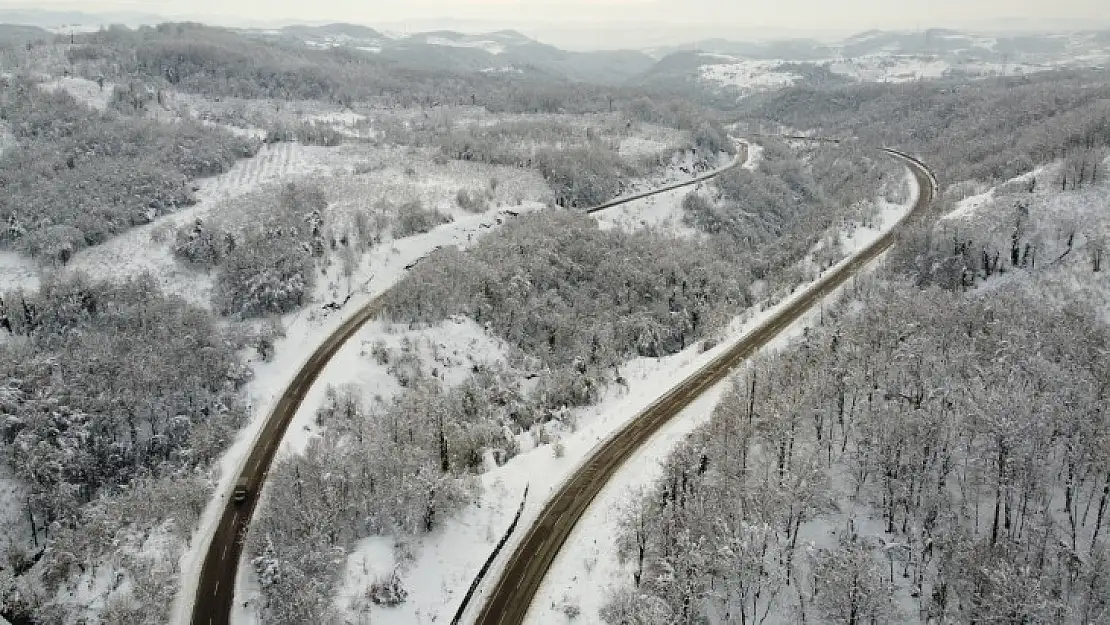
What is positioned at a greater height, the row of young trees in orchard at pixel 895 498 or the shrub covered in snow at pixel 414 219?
the shrub covered in snow at pixel 414 219

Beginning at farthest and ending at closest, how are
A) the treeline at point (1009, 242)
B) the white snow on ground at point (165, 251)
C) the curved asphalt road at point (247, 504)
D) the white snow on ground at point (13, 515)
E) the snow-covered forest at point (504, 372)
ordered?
the white snow on ground at point (165, 251) → the treeline at point (1009, 242) → the white snow on ground at point (13, 515) → the curved asphalt road at point (247, 504) → the snow-covered forest at point (504, 372)

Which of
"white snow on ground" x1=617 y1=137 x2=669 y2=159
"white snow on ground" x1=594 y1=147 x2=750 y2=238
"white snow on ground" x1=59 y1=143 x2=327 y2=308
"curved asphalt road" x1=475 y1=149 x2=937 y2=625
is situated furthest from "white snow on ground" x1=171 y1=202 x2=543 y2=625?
"white snow on ground" x1=617 y1=137 x2=669 y2=159

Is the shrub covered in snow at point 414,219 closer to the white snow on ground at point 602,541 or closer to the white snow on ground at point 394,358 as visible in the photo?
the white snow on ground at point 394,358

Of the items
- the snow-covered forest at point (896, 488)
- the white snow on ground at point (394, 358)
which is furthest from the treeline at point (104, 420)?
the snow-covered forest at point (896, 488)

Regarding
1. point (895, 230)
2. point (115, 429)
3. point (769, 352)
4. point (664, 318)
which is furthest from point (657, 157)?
point (115, 429)

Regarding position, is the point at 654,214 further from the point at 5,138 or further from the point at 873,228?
the point at 5,138

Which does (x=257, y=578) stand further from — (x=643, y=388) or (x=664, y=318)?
(x=664, y=318)
